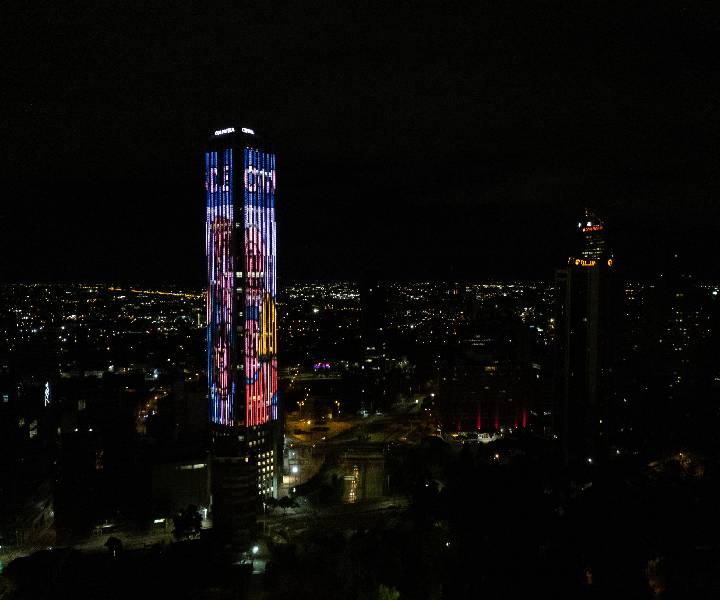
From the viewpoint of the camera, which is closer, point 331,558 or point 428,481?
point 331,558

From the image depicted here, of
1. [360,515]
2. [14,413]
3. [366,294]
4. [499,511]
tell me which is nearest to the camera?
[499,511]

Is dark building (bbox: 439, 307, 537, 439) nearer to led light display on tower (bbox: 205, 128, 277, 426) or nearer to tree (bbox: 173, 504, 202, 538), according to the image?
led light display on tower (bbox: 205, 128, 277, 426)

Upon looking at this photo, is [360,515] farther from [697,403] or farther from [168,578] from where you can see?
[697,403]

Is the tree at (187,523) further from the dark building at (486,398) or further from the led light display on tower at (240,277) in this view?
the dark building at (486,398)

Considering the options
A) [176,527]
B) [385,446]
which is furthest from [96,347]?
[176,527]

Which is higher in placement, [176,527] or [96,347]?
[96,347]

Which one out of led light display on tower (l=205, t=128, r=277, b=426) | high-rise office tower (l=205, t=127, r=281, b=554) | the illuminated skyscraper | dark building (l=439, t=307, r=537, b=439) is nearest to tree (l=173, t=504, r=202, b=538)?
high-rise office tower (l=205, t=127, r=281, b=554)

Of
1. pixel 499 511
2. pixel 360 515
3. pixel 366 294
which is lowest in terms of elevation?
pixel 360 515
